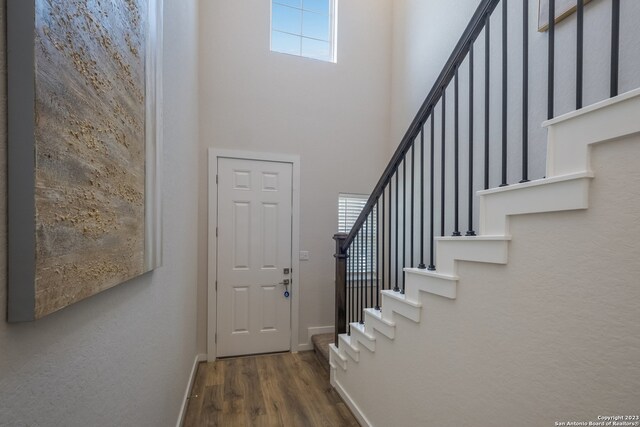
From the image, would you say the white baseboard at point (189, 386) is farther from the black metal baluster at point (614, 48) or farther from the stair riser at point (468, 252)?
the black metal baluster at point (614, 48)

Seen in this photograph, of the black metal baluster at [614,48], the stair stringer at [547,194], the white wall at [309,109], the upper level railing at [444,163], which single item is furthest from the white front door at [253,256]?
the black metal baluster at [614,48]

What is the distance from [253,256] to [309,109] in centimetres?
185

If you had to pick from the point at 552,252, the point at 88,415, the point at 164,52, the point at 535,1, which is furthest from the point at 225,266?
the point at 535,1

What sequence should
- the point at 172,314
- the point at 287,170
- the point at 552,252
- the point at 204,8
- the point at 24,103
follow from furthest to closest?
the point at 287,170, the point at 204,8, the point at 172,314, the point at 552,252, the point at 24,103

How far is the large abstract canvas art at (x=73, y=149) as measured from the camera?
481 mm

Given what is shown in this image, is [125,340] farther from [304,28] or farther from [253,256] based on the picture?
[304,28]

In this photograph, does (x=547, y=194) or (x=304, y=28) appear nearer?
(x=547, y=194)

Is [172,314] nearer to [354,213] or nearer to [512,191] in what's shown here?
[512,191]

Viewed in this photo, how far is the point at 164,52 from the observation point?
4.87ft

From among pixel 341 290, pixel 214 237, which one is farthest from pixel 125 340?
pixel 214 237

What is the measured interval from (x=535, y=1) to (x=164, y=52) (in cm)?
235

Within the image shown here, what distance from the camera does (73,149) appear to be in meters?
0.63

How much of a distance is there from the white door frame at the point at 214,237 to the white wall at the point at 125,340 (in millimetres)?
719

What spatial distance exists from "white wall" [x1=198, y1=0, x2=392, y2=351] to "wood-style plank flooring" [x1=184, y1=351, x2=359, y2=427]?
40cm
